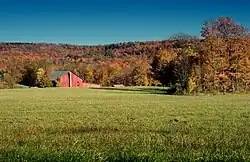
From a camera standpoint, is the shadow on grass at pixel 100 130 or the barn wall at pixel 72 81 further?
the barn wall at pixel 72 81

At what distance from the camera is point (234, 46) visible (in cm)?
6775

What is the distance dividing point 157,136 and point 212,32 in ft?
181

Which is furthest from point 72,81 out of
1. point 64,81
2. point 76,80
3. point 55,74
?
point 55,74

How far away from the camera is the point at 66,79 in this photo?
149m

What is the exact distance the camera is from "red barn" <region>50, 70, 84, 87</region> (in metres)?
144

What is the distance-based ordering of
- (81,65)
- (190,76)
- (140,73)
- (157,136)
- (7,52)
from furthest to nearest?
(7,52), (81,65), (140,73), (190,76), (157,136)

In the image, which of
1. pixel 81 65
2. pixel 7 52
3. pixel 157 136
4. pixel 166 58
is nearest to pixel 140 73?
pixel 166 58

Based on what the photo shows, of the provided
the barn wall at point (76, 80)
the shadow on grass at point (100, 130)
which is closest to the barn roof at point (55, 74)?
the barn wall at point (76, 80)

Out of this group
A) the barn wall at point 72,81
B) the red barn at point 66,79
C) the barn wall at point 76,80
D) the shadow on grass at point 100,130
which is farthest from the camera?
the barn wall at point 76,80

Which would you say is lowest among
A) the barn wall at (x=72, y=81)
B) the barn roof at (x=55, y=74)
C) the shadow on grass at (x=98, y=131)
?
the shadow on grass at (x=98, y=131)

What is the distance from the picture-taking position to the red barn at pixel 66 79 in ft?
471

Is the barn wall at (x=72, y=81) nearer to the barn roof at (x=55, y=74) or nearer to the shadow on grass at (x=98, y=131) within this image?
the barn roof at (x=55, y=74)

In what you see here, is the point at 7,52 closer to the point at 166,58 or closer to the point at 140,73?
the point at 140,73

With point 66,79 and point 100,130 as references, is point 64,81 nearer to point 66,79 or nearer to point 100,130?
point 66,79
